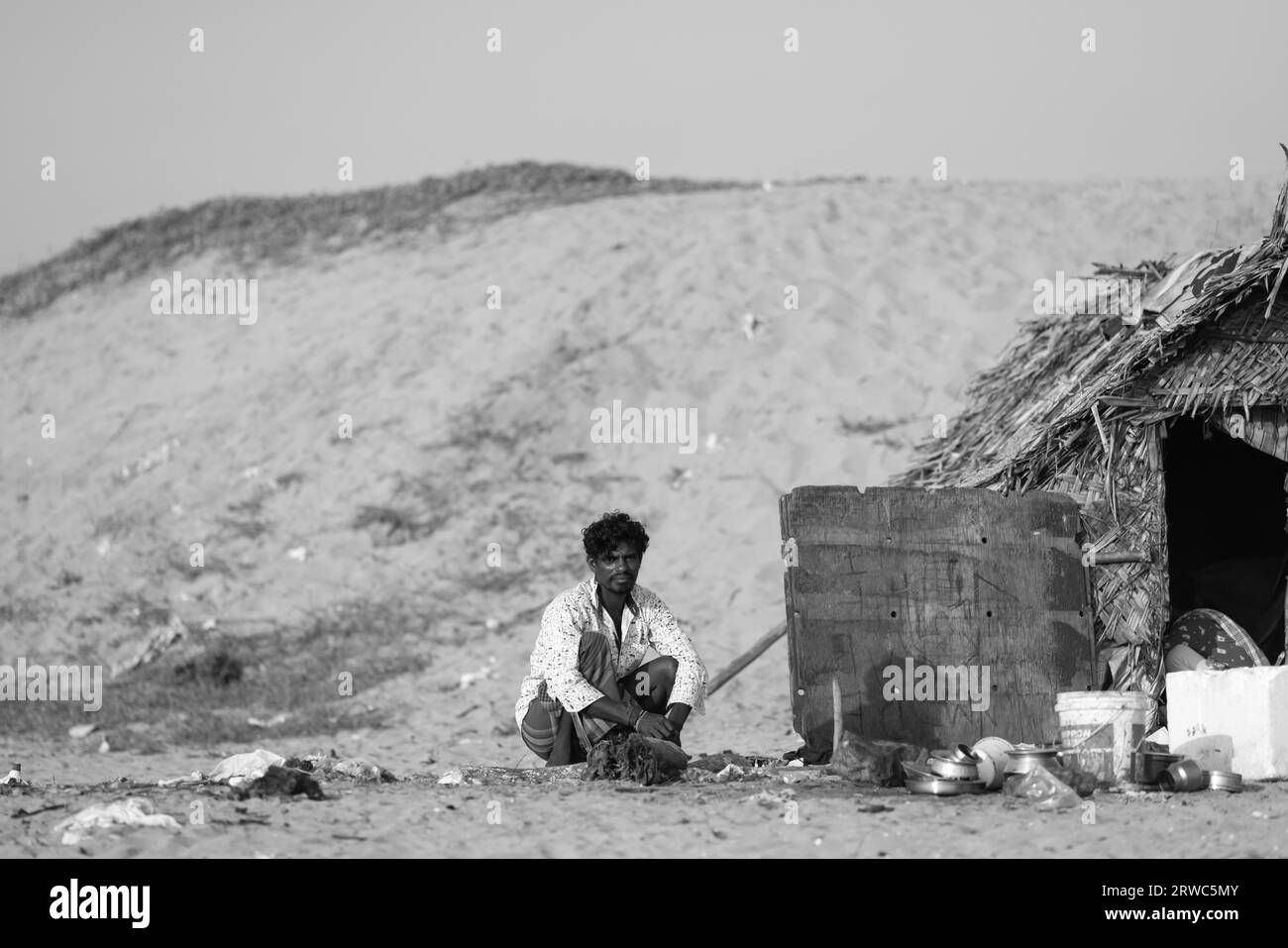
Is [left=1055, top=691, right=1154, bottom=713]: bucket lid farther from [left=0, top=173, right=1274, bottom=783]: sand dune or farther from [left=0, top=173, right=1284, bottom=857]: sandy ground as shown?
[left=0, top=173, right=1274, bottom=783]: sand dune

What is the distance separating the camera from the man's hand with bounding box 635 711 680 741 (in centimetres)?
671

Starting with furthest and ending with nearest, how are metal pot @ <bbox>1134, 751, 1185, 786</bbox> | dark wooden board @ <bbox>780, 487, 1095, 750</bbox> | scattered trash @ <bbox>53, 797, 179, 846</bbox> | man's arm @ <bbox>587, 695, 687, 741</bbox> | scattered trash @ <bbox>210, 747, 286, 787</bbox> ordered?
1. dark wooden board @ <bbox>780, 487, 1095, 750</bbox>
2. scattered trash @ <bbox>210, 747, 286, 787</bbox>
3. man's arm @ <bbox>587, 695, 687, 741</bbox>
4. metal pot @ <bbox>1134, 751, 1185, 786</bbox>
5. scattered trash @ <bbox>53, 797, 179, 846</bbox>

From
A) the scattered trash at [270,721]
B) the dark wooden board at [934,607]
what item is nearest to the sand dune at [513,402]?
the scattered trash at [270,721]

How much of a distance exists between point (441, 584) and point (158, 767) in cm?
383

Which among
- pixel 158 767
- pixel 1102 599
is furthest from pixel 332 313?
pixel 1102 599

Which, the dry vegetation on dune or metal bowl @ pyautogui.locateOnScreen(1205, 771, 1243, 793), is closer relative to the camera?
metal bowl @ pyautogui.locateOnScreen(1205, 771, 1243, 793)

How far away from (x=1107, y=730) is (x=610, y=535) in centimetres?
213

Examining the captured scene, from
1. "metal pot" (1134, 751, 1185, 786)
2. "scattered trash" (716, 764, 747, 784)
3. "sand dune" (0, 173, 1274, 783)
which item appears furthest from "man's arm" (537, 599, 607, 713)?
"sand dune" (0, 173, 1274, 783)

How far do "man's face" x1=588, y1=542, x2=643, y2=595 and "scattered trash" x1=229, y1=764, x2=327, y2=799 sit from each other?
1499 millimetres

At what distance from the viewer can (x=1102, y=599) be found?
769 cm

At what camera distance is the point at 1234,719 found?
22.0 ft

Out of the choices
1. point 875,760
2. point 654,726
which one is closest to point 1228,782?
point 875,760

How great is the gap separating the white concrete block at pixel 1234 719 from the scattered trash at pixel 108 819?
4.03 meters
